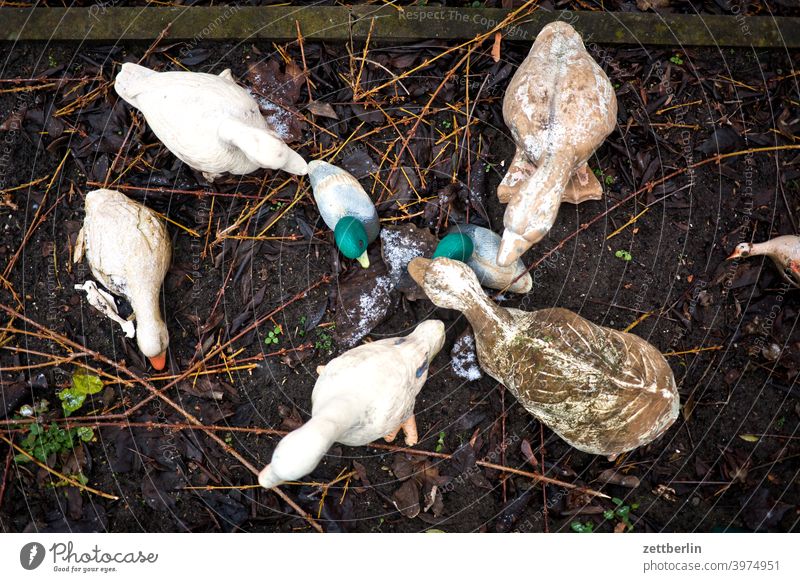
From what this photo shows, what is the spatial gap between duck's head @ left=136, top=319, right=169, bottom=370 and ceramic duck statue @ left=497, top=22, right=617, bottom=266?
136cm

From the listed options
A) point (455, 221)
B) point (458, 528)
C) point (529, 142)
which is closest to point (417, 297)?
point (455, 221)

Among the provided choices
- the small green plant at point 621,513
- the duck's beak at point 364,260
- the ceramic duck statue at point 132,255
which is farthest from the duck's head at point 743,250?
the ceramic duck statue at point 132,255

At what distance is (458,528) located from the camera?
2535 mm

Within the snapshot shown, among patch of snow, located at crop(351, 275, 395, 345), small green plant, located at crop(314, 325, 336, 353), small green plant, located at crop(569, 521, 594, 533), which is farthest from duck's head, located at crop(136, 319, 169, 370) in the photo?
small green plant, located at crop(569, 521, 594, 533)

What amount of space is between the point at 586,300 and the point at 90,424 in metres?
2.14

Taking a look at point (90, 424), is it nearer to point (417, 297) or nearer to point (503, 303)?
point (417, 297)

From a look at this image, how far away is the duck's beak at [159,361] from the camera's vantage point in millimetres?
2488

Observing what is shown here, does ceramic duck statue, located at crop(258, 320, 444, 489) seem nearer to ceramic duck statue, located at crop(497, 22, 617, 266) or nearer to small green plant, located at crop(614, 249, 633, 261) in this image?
ceramic duck statue, located at crop(497, 22, 617, 266)

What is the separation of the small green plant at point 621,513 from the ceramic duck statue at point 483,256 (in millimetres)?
948

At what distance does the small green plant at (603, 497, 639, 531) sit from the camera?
2516 mm

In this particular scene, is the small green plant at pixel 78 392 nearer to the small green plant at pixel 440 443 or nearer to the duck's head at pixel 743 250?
the small green plant at pixel 440 443

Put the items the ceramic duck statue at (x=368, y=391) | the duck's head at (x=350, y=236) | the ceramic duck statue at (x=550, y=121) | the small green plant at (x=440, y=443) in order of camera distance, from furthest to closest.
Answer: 1. the small green plant at (x=440, y=443)
2. the duck's head at (x=350, y=236)
3. the ceramic duck statue at (x=550, y=121)
4. the ceramic duck statue at (x=368, y=391)

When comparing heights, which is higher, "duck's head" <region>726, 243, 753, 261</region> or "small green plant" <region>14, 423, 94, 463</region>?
"small green plant" <region>14, 423, 94, 463</region>

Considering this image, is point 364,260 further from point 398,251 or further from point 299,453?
point 299,453
